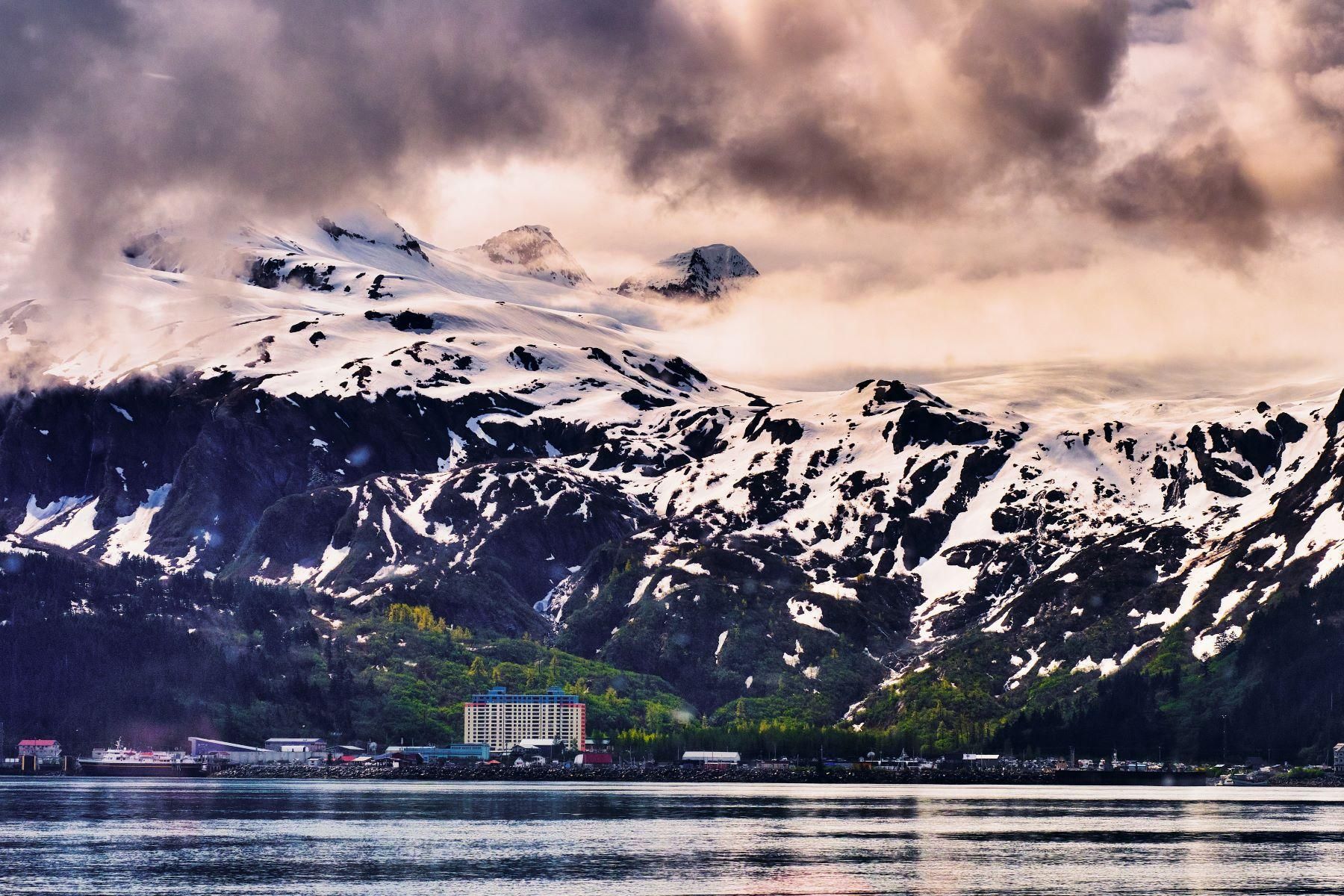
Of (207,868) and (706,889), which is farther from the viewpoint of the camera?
(207,868)

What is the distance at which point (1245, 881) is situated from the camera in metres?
→ 185

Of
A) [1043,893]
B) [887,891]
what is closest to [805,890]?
[887,891]

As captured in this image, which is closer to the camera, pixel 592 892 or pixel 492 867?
pixel 592 892

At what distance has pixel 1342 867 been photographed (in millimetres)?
197500

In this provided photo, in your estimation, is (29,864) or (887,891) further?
(29,864)

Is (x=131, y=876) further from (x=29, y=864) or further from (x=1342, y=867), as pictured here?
(x=1342, y=867)

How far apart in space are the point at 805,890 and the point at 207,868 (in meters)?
55.2

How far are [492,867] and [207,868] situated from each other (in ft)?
82.2

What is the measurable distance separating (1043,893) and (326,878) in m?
58.8

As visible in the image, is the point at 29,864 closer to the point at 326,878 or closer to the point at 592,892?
the point at 326,878

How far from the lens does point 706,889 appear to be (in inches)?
7008

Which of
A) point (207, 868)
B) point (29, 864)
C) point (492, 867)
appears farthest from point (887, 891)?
point (29, 864)

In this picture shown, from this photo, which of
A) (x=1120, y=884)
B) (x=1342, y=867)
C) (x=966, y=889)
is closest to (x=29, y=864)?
(x=966, y=889)

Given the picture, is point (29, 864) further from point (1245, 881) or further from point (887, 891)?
point (1245, 881)
